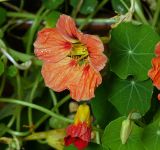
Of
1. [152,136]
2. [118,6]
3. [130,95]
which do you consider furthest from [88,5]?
[152,136]

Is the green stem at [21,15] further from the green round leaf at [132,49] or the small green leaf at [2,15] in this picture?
the green round leaf at [132,49]

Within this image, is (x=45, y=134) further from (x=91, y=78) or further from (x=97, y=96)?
(x=91, y=78)

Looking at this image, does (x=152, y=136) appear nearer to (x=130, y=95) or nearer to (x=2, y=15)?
(x=130, y=95)

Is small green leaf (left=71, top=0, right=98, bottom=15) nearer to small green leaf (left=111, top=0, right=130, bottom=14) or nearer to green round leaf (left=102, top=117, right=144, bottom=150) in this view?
small green leaf (left=111, top=0, right=130, bottom=14)

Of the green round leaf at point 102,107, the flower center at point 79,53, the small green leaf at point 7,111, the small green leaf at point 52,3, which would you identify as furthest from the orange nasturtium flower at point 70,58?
the small green leaf at point 7,111

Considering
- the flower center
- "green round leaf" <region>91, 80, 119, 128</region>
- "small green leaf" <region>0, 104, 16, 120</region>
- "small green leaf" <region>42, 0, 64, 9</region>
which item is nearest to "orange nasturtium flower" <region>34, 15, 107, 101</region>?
the flower center

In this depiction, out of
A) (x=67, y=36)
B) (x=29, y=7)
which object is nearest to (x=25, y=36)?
(x=29, y=7)
